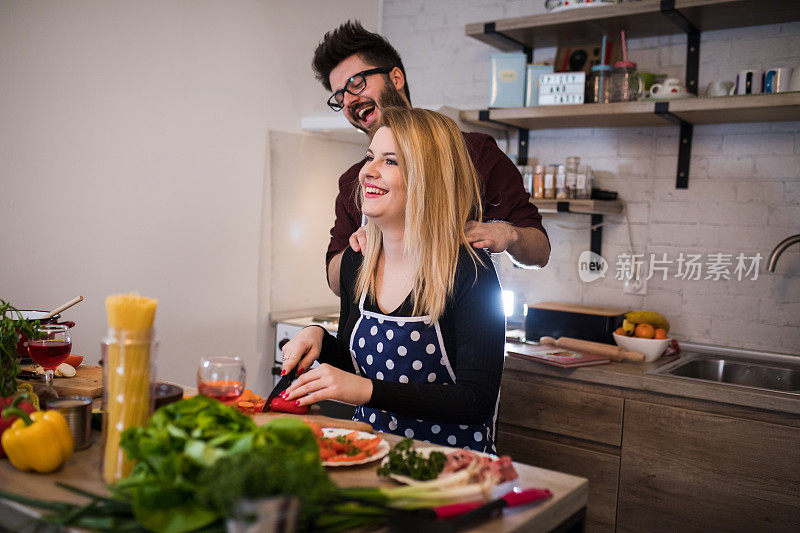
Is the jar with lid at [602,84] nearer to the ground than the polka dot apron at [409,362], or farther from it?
farther from it

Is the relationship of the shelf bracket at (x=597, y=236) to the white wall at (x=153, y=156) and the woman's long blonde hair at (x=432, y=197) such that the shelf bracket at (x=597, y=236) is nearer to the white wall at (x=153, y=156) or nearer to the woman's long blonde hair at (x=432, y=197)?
Result: the white wall at (x=153, y=156)

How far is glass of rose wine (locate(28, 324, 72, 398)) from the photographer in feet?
5.48

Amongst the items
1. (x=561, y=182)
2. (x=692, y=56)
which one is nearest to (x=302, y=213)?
(x=561, y=182)

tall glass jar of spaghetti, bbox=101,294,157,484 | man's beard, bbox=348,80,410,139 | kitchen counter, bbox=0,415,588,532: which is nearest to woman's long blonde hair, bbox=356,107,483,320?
kitchen counter, bbox=0,415,588,532

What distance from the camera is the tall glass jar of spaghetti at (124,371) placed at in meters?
1.08

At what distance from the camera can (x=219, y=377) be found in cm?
129

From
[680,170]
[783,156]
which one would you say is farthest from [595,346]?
[783,156]

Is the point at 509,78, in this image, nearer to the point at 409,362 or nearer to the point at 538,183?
the point at 538,183

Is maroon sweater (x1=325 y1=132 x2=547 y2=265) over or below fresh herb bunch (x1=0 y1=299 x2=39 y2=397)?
over

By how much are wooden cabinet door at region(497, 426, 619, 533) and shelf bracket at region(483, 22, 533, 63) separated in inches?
73.5

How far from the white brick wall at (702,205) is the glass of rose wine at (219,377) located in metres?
2.43

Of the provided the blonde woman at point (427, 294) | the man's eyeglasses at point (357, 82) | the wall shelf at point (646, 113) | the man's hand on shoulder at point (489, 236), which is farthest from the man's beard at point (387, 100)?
the wall shelf at point (646, 113)

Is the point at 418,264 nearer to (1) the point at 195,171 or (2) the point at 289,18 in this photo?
(1) the point at 195,171

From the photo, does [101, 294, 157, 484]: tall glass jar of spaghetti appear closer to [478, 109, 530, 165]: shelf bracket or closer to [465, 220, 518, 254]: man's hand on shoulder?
[465, 220, 518, 254]: man's hand on shoulder
